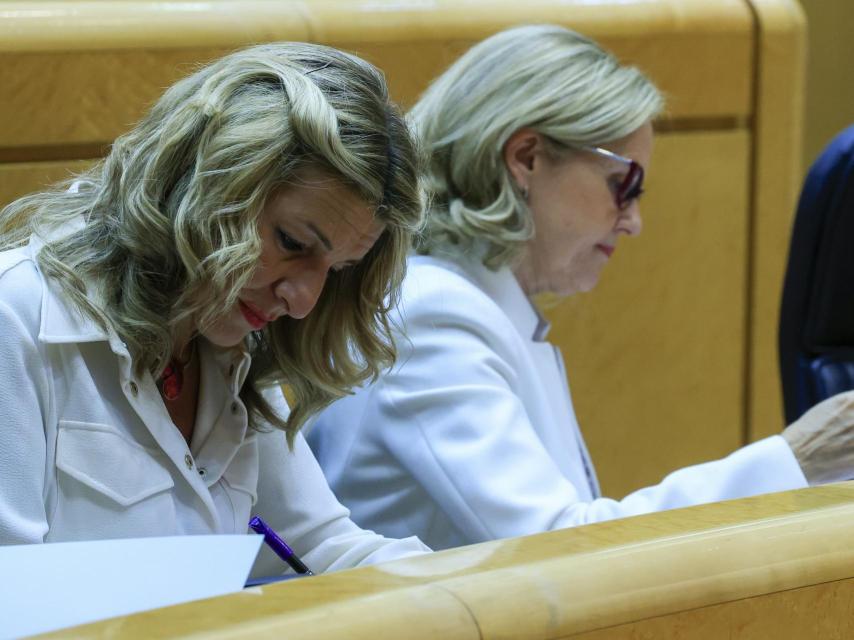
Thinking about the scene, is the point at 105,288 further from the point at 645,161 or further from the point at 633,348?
the point at 633,348

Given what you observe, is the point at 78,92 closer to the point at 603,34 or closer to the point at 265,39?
the point at 265,39

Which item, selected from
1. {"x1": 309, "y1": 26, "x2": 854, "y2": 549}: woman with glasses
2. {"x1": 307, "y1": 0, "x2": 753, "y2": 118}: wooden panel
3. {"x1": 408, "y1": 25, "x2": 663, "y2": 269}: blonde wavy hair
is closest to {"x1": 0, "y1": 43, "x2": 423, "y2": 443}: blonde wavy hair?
{"x1": 309, "y1": 26, "x2": 854, "y2": 549}: woman with glasses

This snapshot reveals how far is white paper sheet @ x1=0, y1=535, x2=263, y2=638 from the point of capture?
38.8 inches

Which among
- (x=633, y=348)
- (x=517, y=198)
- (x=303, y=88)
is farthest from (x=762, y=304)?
(x=303, y=88)

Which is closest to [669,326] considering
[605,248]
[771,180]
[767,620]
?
[771,180]

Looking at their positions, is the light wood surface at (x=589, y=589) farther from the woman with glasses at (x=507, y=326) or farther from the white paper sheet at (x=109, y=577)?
the woman with glasses at (x=507, y=326)

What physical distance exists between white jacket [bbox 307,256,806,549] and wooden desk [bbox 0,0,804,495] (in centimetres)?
82

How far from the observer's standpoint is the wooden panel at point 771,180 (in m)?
3.09

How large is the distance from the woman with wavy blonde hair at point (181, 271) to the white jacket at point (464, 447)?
33 cm

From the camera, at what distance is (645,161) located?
2.25 m

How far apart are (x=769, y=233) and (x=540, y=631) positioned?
241 cm

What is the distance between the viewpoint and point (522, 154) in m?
2.18

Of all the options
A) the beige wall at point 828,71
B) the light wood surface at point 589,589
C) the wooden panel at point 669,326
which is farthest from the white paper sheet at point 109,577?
the beige wall at point 828,71

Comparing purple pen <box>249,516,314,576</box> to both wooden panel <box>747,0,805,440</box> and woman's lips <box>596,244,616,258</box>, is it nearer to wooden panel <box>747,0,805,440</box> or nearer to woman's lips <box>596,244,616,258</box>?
woman's lips <box>596,244,616,258</box>
